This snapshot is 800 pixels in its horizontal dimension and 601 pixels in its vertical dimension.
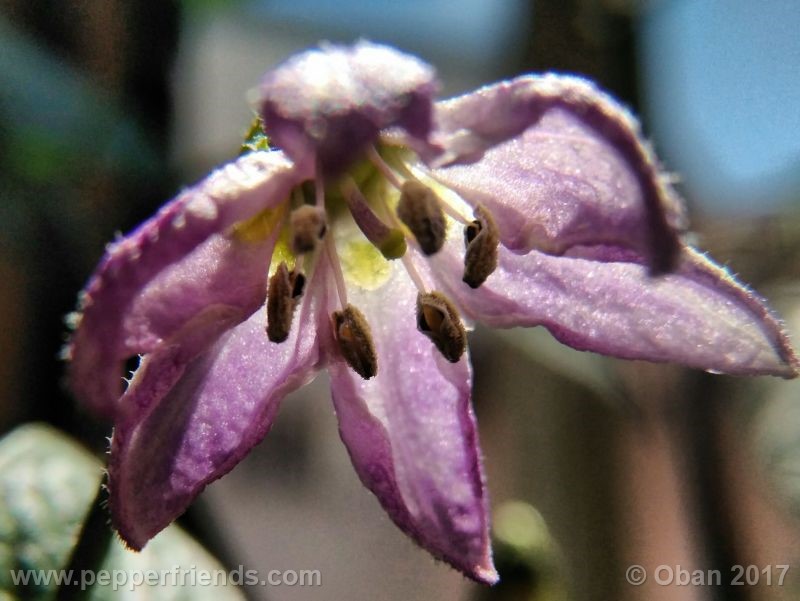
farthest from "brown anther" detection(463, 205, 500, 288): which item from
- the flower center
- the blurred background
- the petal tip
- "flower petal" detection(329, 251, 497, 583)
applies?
the blurred background

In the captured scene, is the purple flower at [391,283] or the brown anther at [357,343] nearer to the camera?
the purple flower at [391,283]

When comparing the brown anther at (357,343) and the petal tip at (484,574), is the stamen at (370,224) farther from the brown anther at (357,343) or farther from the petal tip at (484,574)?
the petal tip at (484,574)

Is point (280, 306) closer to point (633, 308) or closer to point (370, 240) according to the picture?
point (370, 240)

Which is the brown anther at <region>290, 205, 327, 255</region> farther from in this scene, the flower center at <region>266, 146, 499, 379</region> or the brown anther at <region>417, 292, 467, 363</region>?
the brown anther at <region>417, 292, 467, 363</region>

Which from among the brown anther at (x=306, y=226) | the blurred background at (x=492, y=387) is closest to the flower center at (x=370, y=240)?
the brown anther at (x=306, y=226)

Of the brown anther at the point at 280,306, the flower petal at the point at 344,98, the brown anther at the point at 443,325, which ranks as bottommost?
the brown anther at the point at 443,325

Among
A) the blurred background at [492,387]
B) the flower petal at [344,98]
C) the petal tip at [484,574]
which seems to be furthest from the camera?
the blurred background at [492,387]

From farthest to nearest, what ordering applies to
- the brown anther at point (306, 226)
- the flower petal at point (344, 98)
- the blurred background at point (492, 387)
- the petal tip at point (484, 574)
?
the blurred background at point (492, 387)
the petal tip at point (484, 574)
the brown anther at point (306, 226)
the flower petal at point (344, 98)
